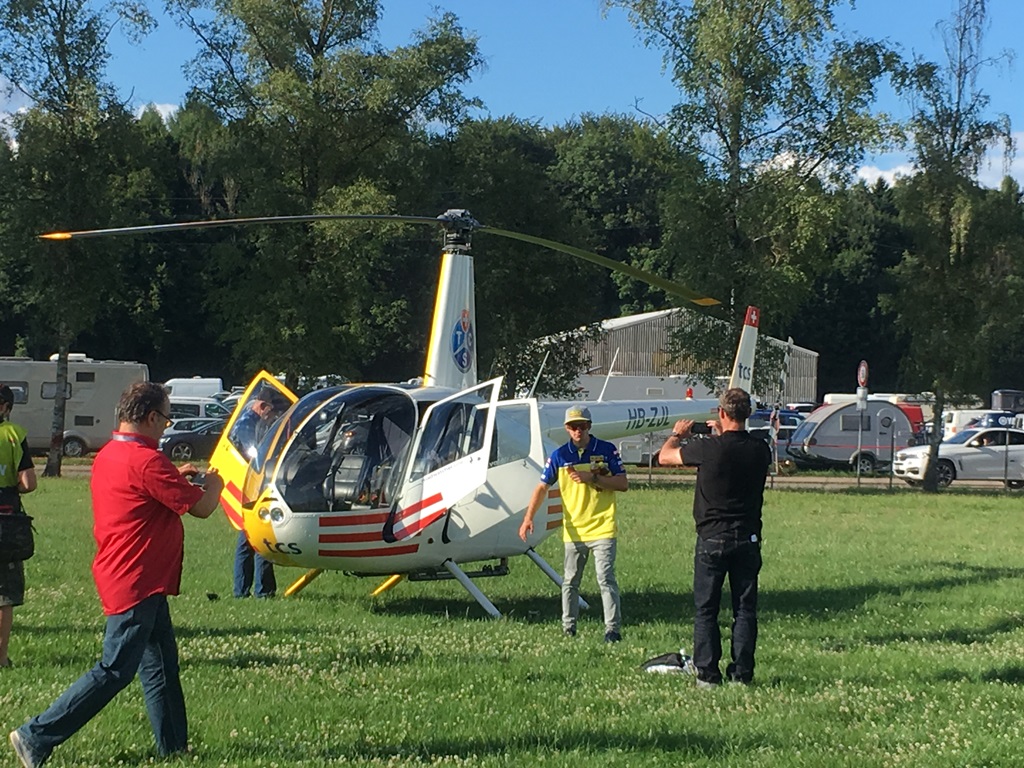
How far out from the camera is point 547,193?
1336 inches

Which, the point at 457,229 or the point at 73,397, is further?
the point at 73,397

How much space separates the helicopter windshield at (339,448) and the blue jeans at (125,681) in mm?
4597

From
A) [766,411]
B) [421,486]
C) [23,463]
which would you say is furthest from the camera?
[766,411]

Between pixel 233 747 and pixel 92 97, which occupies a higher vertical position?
pixel 92 97

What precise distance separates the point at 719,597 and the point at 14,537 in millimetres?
4580

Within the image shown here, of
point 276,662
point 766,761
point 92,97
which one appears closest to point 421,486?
point 276,662

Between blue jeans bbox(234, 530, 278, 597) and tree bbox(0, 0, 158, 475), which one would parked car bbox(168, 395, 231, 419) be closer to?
tree bbox(0, 0, 158, 475)

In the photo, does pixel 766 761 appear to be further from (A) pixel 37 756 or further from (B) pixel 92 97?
(B) pixel 92 97

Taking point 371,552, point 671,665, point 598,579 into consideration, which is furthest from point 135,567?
point 371,552

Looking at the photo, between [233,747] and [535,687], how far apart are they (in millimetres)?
2205

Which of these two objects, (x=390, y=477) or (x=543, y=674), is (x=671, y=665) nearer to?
(x=543, y=674)

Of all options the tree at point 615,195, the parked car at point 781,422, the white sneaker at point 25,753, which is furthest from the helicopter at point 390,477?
the tree at point 615,195

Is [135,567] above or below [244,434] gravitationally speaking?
below

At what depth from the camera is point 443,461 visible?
10.4m
